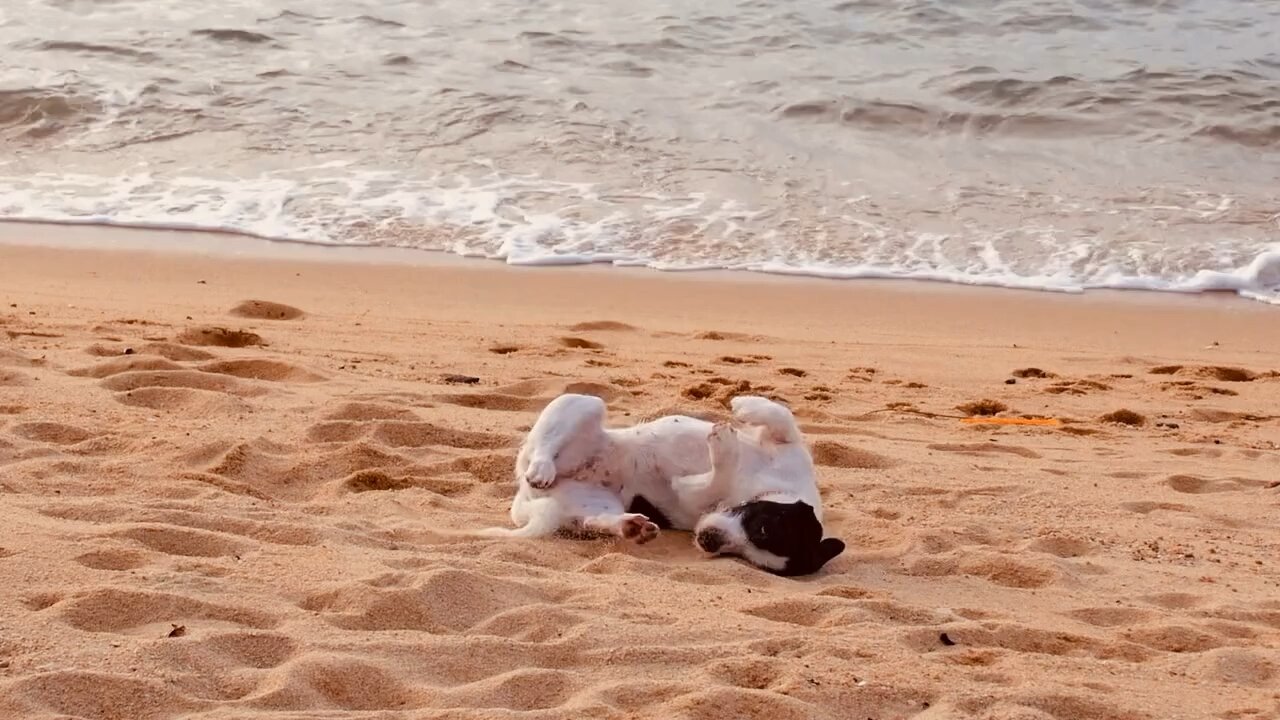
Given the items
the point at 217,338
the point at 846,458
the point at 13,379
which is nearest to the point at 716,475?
the point at 846,458

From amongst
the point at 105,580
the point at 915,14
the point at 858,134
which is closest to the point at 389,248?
the point at 858,134

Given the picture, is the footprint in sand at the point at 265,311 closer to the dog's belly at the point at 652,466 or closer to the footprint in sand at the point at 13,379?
the footprint in sand at the point at 13,379

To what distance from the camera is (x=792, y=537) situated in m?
4.21

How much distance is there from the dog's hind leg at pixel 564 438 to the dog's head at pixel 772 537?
49cm

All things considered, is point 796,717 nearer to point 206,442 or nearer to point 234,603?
point 234,603

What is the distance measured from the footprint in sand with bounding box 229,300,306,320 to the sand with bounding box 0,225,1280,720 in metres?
0.02

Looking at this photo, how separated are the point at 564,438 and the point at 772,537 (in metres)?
0.76

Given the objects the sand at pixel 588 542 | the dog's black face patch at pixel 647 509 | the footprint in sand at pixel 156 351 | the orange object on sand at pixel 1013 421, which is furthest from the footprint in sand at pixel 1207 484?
the footprint in sand at pixel 156 351

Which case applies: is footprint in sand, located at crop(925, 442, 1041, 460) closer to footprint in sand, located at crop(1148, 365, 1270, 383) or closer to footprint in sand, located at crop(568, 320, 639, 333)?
footprint in sand, located at crop(1148, 365, 1270, 383)

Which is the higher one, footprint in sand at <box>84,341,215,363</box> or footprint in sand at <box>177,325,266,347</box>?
footprint in sand at <box>84,341,215,363</box>

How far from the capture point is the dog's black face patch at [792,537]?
4219 millimetres

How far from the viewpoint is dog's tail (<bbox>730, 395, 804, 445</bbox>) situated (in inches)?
178

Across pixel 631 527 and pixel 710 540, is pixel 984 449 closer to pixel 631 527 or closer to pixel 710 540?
pixel 710 540

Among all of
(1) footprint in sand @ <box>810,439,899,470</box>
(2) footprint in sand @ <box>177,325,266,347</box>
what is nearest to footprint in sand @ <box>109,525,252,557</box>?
(1) footprint in sand @ <box>810,439,899,470</box>
